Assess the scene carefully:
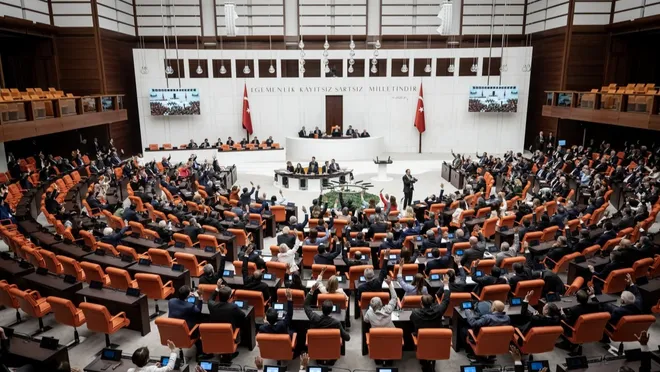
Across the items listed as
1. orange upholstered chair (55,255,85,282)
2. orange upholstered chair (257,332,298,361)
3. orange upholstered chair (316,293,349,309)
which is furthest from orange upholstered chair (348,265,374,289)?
orange upholstered chair (55,255,85,282)

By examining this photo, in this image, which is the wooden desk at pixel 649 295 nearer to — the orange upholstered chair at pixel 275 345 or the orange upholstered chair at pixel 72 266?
the orange upholstered chair at pixel 275 345

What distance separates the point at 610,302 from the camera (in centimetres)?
738

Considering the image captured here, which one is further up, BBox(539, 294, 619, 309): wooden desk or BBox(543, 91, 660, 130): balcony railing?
BBox(543, 91, 660, 130): balcony railing

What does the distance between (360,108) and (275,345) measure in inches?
890

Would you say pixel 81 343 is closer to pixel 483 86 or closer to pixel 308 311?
pixel 308 311

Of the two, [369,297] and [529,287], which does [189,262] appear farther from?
[529,287]

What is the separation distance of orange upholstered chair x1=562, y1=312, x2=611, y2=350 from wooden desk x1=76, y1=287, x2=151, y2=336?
6.88m

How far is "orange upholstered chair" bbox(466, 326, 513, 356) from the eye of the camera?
241 inches

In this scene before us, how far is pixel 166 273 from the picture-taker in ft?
27.8

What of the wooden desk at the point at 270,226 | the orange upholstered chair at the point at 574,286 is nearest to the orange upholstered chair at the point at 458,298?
the orange upholstered chair at the point at 574,286

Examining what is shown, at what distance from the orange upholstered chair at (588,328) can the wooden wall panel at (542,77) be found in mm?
20312

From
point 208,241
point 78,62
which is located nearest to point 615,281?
point 208,241

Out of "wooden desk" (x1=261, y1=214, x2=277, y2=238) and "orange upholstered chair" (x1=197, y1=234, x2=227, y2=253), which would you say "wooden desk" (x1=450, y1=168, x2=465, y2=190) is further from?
"orange upholstered chair" (x1=197, y1=234, x2=227, y2=253)

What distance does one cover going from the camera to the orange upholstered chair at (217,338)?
6.22 m
